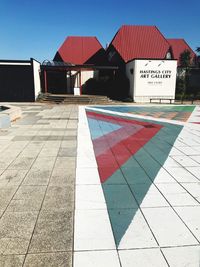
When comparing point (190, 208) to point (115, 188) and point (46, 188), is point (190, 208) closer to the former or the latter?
point (115, 188)

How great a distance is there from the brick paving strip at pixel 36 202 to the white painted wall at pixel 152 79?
18024 mm

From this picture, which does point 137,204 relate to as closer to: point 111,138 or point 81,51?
point 111,138

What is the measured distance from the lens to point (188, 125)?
1293 centimetres

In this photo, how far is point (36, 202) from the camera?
4523mm

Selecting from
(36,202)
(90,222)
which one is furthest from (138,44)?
(90,222)

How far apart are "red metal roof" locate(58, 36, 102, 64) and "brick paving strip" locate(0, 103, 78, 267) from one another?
27.7 m

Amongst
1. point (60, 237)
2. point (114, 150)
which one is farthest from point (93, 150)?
point (60, 237)

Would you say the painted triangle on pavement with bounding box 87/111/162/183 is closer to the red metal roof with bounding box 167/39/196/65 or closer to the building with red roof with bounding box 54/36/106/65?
the building with red roof with bounding box 54/36/106/65

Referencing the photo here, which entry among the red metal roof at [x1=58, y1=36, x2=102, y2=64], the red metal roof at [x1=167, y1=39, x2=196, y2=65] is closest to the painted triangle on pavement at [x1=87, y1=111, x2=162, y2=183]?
the red metal roof at [x1=58, y1=36, x2=102, y2=64]

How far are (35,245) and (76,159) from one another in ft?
12.5

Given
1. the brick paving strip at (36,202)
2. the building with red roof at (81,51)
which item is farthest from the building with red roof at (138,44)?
the brick paving strip at (36,202)

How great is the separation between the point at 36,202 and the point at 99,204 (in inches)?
47.5

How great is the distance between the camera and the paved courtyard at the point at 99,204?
322 centimetres

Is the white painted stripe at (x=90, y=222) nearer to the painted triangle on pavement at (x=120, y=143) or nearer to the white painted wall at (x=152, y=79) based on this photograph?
the painted triangle on pavement at (x=120, y=143)
